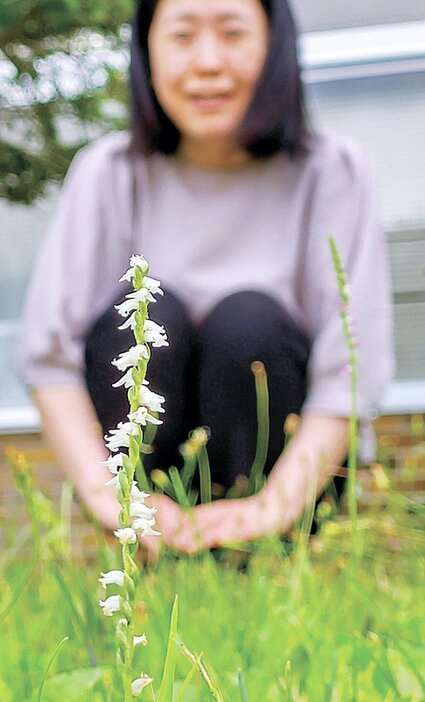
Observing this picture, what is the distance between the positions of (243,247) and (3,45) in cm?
138

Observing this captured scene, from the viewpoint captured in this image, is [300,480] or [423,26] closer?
[300,480]

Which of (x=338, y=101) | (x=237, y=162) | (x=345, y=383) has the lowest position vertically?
(x=345, y=383)

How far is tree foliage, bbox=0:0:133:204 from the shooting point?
2.40 meters

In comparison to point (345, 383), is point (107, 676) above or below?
below

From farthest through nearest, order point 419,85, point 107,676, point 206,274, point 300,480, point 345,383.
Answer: point 419,85
point 206,274
point 345,383
point 300,480
point 107,676

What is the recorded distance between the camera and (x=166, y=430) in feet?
3.91

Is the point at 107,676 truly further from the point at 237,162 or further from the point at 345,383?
the point at 237,162

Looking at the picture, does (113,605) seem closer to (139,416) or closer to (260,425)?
(139,416)

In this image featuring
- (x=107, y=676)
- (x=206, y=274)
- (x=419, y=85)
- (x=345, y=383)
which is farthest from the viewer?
(x=419, y=85)

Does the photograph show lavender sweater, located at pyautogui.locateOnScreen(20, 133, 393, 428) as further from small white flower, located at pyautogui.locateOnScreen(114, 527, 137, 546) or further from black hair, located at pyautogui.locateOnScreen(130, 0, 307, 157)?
small white flower, located at pyautogui.locateOnScreen(114, 527, 137, 546)

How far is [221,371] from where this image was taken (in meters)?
1.15

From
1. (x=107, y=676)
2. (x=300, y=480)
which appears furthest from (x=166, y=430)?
(x=107, y=676)

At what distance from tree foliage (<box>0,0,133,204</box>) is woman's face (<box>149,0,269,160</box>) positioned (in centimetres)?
123

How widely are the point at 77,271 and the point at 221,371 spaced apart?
0.84 ft
